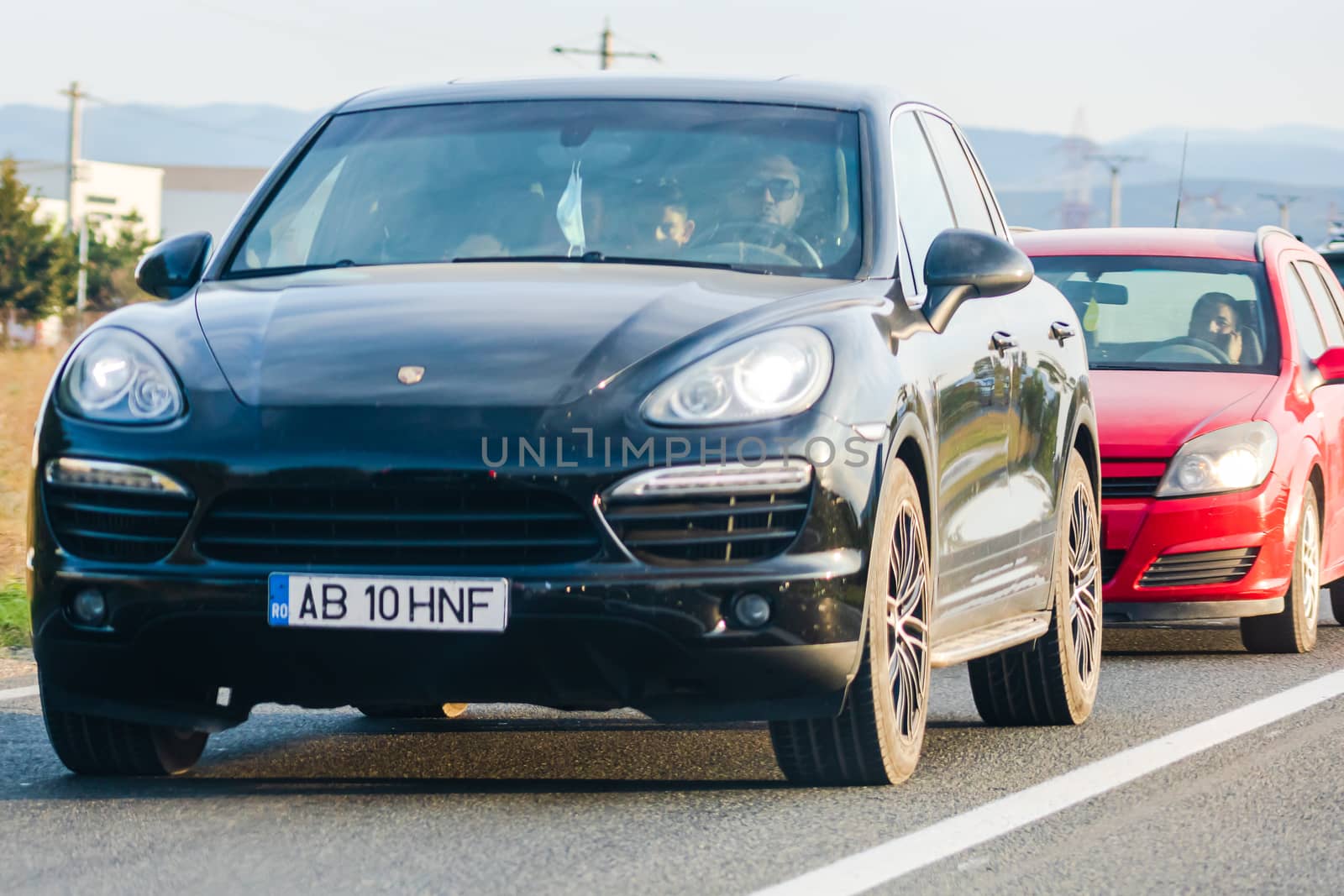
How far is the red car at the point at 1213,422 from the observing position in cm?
954

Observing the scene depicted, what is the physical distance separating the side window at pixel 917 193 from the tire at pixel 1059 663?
1047mm

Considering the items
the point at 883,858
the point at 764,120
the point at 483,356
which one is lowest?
the point at 883,858

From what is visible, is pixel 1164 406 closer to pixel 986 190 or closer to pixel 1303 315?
pixel 1303 315

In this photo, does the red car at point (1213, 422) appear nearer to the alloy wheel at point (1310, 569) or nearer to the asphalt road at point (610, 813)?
the alloy wheel at point (1310, 569)

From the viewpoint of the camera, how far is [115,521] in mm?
5078

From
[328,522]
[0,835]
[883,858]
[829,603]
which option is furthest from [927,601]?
[0,835]

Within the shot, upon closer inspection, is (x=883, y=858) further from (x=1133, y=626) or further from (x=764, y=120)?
(x=1133, y=626)

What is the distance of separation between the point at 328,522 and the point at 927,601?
5.03 ft

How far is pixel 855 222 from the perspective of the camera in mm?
5992

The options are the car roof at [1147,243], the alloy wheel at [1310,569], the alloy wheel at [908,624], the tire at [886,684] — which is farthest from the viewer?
the car roof at [1147,243]

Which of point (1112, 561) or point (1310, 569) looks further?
point (1310, 569)

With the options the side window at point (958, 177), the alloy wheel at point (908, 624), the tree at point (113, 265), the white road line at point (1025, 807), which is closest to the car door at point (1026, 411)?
the side window at point (958, 177)

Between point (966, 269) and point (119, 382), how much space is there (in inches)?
82.3

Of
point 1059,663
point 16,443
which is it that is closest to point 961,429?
point 1059,663
